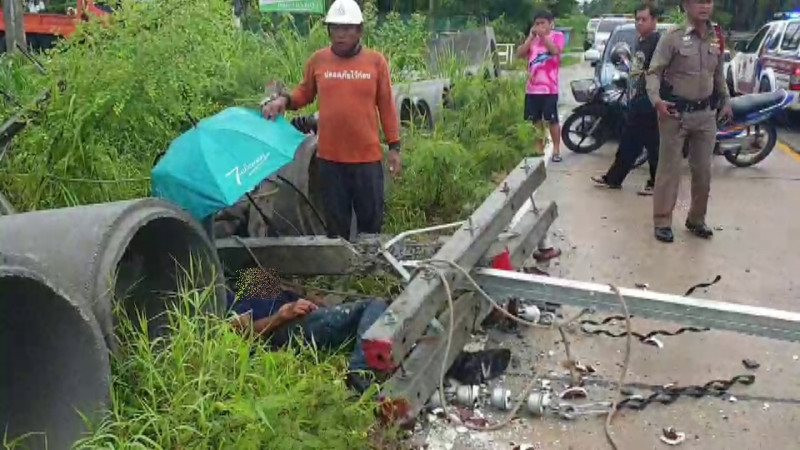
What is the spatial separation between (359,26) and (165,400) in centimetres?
297

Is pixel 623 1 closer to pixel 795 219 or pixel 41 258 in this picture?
pixel 795 219

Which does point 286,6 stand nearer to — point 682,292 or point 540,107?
point 540,107

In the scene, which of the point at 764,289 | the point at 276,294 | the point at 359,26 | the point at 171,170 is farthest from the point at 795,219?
the point at 171,170

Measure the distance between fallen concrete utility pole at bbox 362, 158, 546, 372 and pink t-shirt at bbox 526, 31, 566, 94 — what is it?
15.5ft

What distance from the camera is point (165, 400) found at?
12.3 ft

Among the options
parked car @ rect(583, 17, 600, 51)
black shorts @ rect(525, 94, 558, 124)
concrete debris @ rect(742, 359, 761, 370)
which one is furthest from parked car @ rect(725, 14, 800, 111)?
parked car @ rect(583, 17, 600, 51)

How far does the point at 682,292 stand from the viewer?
6.05 meters

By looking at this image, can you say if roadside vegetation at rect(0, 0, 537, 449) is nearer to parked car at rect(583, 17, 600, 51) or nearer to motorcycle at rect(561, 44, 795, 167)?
motorcycle at rect(561, 44, 795, 167)

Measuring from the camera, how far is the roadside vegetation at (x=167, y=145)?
356cm

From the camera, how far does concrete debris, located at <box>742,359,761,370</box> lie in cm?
480

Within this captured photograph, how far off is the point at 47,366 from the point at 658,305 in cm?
274

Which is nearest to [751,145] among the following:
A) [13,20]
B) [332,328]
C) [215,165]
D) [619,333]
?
[619,333]

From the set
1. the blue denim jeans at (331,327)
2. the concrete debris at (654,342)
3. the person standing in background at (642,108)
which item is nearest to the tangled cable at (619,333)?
the concrete debris at (654,342)

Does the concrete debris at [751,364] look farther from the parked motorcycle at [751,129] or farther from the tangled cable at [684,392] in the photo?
the parked motorcycle at [751,129]
